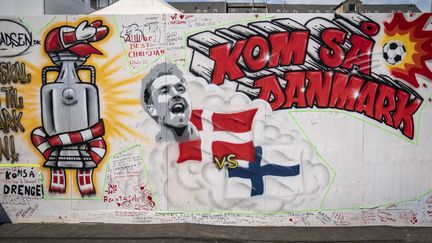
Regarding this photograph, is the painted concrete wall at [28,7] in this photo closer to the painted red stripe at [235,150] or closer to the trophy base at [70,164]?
the trophy base at [70,164]

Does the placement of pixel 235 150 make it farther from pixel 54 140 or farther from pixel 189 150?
pixel 54 140

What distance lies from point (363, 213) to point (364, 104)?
5.15 ft

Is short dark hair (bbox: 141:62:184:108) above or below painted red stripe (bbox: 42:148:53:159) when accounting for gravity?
above

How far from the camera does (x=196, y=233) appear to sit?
17.0ft

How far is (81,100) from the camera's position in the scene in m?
5.57

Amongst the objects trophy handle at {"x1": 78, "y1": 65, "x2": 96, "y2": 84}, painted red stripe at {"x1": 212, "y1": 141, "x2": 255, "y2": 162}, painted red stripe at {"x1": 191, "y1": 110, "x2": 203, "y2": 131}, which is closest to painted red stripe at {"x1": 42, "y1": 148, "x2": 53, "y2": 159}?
trophy handle at {"x1": 78, "y1": 65, "x2": 96, "y2": 84}

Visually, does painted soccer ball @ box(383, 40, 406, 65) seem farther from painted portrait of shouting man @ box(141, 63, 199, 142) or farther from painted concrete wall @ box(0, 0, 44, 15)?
painted concrete wall @ box(0, 0, 44, 15)

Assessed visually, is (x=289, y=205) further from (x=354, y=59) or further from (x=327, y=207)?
(x=354, y=59)

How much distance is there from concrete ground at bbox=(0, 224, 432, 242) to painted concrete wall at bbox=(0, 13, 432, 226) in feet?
0.60

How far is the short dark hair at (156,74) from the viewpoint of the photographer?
5.51 metres

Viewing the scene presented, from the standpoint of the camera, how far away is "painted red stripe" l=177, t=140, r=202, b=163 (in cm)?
558

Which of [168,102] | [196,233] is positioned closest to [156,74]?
[168,102]

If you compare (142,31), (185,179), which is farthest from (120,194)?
(142,31)

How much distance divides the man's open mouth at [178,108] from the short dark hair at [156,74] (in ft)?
1.18
